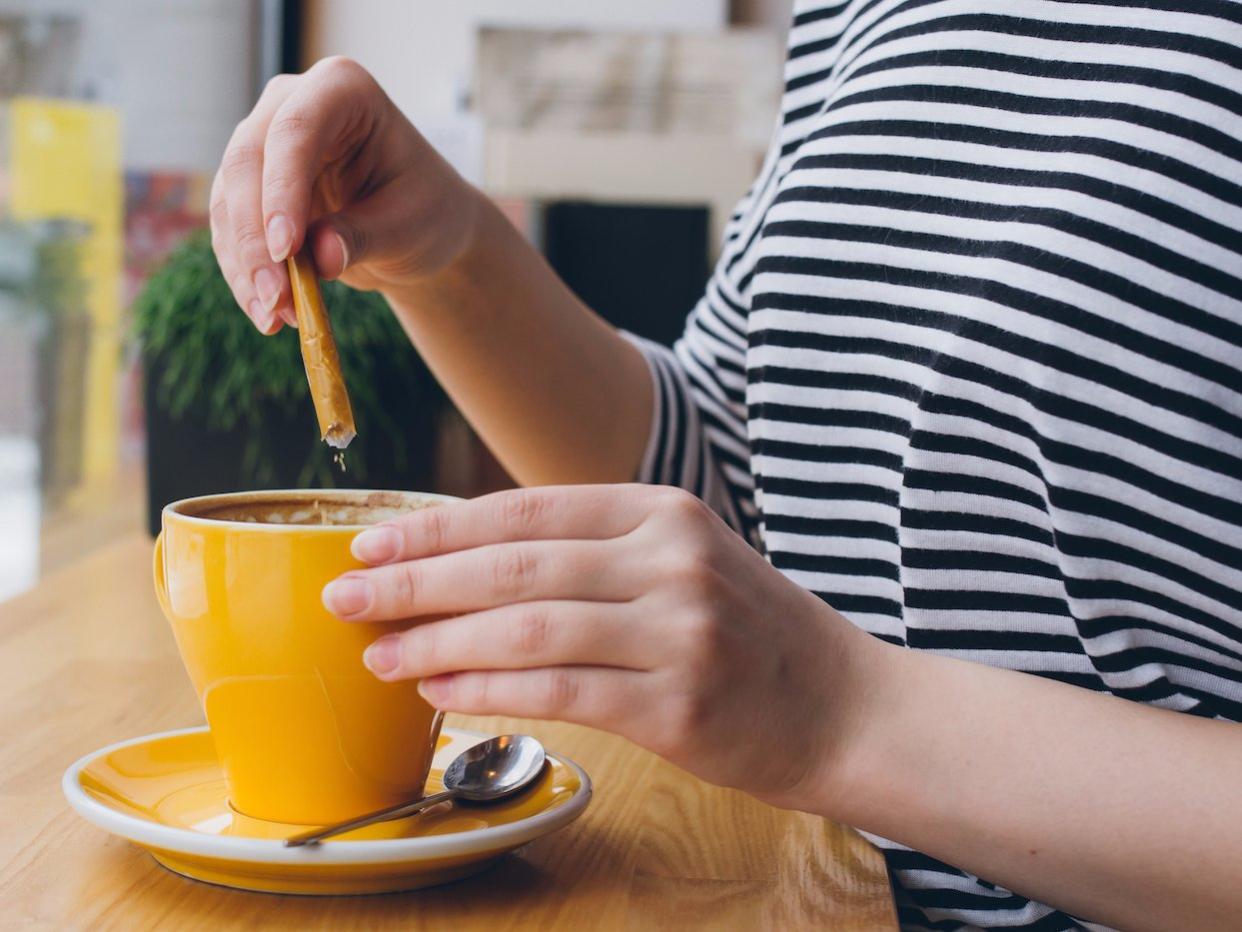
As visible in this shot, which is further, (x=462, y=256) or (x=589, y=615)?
(x=462, y=256)

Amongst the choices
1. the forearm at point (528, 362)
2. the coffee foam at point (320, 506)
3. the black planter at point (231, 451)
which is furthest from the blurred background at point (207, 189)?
the coffee foam at point (320, 506)

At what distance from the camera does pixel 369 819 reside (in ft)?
1.52

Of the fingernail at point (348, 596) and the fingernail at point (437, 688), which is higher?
the fingernail at point (348, 596)

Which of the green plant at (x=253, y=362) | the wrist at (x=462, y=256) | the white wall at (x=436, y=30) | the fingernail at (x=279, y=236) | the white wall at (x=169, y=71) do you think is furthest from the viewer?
the white wall at (x=436, y=30)

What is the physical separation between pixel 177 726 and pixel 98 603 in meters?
0.29

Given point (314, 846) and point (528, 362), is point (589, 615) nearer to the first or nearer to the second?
point (314, 846)

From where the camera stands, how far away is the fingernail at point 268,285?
58 centimetres

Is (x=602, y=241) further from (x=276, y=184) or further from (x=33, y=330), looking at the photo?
(x=276, y=184)

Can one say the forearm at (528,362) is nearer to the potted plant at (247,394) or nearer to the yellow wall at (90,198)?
the potted plant at (247,394)

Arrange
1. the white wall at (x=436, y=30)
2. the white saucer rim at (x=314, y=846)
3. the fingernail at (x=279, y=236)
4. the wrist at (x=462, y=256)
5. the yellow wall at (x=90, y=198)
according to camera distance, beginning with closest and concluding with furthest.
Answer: the white saucer rim at (x=314, y=846) → the fingernail at (x=279, y=236) → the wrist at (x=462, y=256) → the yellow wall at (x=90, y=198) → the white wall at (x=436, y=30)

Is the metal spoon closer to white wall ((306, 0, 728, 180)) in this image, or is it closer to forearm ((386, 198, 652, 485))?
forearm ((386, 198, 652, 485))

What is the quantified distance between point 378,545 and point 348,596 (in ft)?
0.07

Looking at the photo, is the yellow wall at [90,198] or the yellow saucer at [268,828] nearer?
the yellow saucer at [268,828]

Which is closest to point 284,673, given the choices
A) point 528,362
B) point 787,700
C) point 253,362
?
point 787,700
